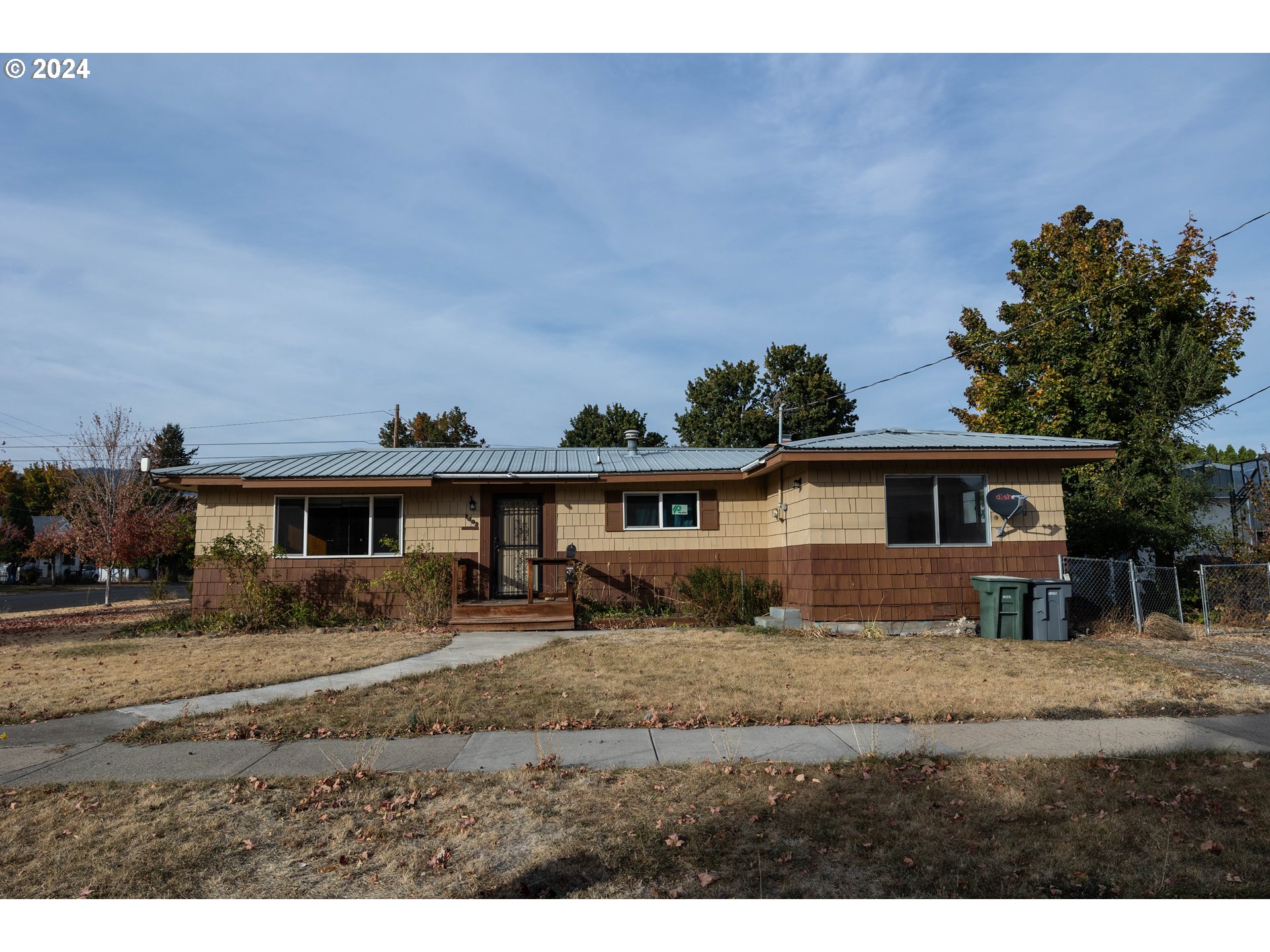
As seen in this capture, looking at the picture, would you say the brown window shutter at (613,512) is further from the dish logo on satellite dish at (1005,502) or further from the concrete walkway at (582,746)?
the concrete walkway at (582,746)

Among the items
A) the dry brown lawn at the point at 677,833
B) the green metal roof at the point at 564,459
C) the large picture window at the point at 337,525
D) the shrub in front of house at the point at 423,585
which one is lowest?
the dry brown lawn at the point at 677,833

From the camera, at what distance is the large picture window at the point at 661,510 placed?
51.0ft

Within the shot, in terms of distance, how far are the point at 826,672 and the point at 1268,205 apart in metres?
10.8

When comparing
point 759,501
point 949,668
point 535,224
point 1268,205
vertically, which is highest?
point 535,224

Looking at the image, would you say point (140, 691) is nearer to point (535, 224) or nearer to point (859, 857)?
point (859, 857)

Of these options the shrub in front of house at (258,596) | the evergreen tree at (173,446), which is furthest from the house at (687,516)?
the evergreen tree at (173,446)

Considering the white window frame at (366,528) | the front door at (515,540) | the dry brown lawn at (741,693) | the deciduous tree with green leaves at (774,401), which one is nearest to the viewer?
the dry brown lawn at (741,693)

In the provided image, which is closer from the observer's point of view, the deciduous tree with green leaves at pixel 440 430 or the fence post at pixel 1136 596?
the fence post at pixel 1136 596

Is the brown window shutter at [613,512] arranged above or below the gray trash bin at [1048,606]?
above

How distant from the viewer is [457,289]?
61.4 ft

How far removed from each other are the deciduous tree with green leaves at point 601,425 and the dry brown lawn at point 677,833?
32.9 m

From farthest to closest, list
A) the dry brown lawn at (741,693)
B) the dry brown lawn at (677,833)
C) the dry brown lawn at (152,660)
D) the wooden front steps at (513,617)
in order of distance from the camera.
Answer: the wooden front steps at (513,617)
the dry brown lawn at (152,660)
the dry brown lawn at (741,693)
the dry brown lawn at (677,833)

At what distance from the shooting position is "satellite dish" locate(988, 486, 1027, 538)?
1329 cm

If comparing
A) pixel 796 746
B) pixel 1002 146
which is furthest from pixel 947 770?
pixel 1002 146
